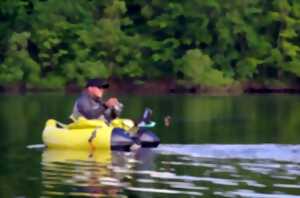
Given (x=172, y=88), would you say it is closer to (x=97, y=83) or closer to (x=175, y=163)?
(x=97, y=83)

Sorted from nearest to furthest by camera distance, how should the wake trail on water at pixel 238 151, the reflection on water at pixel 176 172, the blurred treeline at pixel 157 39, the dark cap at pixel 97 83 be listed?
the reflection on water at pixel 176 172 → the wake trail on water at pixel 238 151 → the dark cap at pixel 97 83 → the blurred treeline at pixel 157 39

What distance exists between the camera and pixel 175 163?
20359mm

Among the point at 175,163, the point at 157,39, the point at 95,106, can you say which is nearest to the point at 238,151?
the point at 175,163

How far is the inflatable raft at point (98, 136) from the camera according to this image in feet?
75.8

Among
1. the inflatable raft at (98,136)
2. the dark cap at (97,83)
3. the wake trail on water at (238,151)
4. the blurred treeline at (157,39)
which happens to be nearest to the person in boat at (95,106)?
the dark cap at (97,83)

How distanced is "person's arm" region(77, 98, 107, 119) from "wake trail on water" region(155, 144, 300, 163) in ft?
4.63

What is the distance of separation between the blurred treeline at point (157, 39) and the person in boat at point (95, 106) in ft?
115

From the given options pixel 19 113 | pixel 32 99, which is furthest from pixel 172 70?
pixel 19 113

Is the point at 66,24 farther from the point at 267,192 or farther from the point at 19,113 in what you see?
the point at 267,192

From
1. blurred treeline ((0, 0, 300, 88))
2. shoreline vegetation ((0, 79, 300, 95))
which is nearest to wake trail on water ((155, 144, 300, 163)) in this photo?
shoreline vegetation ((0, 79, 300, 95))

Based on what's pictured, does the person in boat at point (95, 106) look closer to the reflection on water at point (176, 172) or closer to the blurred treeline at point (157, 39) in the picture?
the reflection on water at point (176, 172)

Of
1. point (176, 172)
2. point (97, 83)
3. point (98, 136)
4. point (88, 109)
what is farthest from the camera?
point (97, 83)

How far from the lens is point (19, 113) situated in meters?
35.8

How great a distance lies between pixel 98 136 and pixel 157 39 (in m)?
39.1
